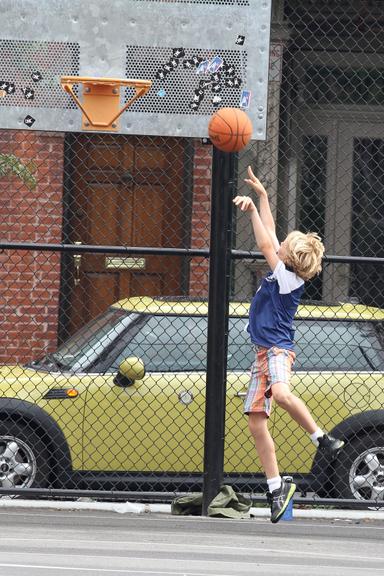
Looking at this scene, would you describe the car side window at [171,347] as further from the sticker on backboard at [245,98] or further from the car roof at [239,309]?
the sticker on backboard at [245,98]

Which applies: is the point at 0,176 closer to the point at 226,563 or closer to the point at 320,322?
the point at 320,322

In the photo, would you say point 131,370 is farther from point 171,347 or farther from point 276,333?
point 276,333

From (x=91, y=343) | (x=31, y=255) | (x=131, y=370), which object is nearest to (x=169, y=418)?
(x=131, y=370)

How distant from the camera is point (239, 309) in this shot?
33.1 feet

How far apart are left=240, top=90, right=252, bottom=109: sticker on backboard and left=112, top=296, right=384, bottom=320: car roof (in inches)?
66.9

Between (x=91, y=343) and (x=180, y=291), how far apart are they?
3.65 meters

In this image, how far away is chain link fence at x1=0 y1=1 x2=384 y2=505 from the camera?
31.7ft

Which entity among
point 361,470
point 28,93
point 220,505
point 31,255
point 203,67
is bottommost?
point 220,505

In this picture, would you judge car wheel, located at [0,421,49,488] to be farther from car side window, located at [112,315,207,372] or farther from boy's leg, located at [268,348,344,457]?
boy's leg, located at [268,348,344,457]

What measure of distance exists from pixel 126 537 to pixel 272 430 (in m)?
2.07

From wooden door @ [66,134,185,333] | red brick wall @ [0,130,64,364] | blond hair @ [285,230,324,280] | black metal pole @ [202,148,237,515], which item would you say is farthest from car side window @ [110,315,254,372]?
wooden door @ [66,134,185,333]

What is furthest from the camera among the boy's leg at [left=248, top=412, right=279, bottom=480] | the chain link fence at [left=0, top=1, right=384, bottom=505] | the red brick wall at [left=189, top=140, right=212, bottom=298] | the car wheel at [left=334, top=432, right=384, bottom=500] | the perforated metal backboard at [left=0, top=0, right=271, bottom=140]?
the red brick wall at [left=189, top=140, right=212, bottom=298]

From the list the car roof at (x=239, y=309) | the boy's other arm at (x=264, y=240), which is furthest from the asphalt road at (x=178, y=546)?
the car roof at (x=239, y=309)

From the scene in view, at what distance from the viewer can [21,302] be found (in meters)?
13.1
